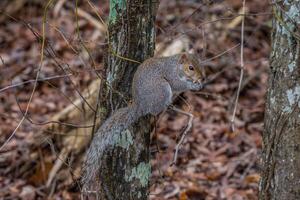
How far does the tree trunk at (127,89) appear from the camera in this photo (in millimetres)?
3773

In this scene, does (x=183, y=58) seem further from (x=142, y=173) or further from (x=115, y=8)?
(x=142, y=173)

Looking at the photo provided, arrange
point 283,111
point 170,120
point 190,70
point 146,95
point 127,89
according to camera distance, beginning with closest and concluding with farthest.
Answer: point 283,111 → point 146,95 → point 127,89 → point 190,70 → point 170,120

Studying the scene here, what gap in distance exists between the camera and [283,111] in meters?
3.64

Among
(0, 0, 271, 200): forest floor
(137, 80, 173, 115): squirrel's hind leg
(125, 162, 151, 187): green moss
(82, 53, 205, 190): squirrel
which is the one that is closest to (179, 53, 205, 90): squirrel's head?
(82, 53, 205, 190): squirrel

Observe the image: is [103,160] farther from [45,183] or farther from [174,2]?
[174,2]

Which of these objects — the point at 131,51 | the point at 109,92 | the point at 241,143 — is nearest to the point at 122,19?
the point at 131,51

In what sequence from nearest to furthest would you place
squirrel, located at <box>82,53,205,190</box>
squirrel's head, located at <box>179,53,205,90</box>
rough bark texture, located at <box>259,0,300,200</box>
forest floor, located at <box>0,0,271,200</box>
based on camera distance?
rough bark texture, located at <box>259,0,300,200</box>
squirrel, located at <box>82,53,205,190</box>
squirrel's head, located at <box>179,53,205,90</box>
forest floor, located at <box>0,0,271,200</box>

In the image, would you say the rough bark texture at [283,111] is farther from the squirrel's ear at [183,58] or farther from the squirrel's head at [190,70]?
the squirrel's ear at [183,58]

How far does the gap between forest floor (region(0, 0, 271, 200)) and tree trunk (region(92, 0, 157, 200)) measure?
587 millimetres

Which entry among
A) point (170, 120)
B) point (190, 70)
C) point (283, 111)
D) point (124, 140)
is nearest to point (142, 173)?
point (124, 140)

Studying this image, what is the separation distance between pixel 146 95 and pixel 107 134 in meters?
0.36

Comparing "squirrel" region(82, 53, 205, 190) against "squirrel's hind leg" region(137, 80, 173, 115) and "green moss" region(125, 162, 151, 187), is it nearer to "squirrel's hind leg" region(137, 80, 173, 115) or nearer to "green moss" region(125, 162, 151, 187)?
"squirrel's hind leg" region(137, 80, 173, 115)

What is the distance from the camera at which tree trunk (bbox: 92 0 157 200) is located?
377 centimetres

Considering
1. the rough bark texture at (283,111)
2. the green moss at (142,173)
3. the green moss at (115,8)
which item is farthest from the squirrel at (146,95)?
the rough bark texture at (283,111)
